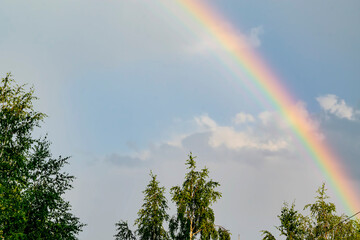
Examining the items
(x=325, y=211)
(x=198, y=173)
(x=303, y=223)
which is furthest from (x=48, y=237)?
(x=325, y=211)

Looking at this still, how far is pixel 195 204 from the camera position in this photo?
33344 mm

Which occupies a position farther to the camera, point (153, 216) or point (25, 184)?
point (153, 216)

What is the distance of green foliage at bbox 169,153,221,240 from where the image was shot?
3267cm

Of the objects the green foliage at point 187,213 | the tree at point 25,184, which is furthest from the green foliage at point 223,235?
the tree at point 25,184

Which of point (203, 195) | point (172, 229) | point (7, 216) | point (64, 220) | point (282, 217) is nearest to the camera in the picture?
point (7, 216)

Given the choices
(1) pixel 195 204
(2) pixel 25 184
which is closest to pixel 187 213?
(1) pixel 195 204

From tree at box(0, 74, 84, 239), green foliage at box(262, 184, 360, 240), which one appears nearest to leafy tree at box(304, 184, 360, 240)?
green foliage at box(262, 184, 360, 240)

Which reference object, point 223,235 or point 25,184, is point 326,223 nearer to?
point 223,235

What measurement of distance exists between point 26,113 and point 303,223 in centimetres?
2613

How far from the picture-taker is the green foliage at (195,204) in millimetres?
32675

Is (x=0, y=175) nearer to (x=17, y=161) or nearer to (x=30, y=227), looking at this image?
(x=17, y=161)

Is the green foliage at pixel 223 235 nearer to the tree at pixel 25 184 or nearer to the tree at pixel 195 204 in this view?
the tree at pixel 195 204

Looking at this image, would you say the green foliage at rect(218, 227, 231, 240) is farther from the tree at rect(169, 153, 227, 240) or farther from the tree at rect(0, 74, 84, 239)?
the tree at rect(0, 74, 84, 239)

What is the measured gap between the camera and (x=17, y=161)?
21.8 m
